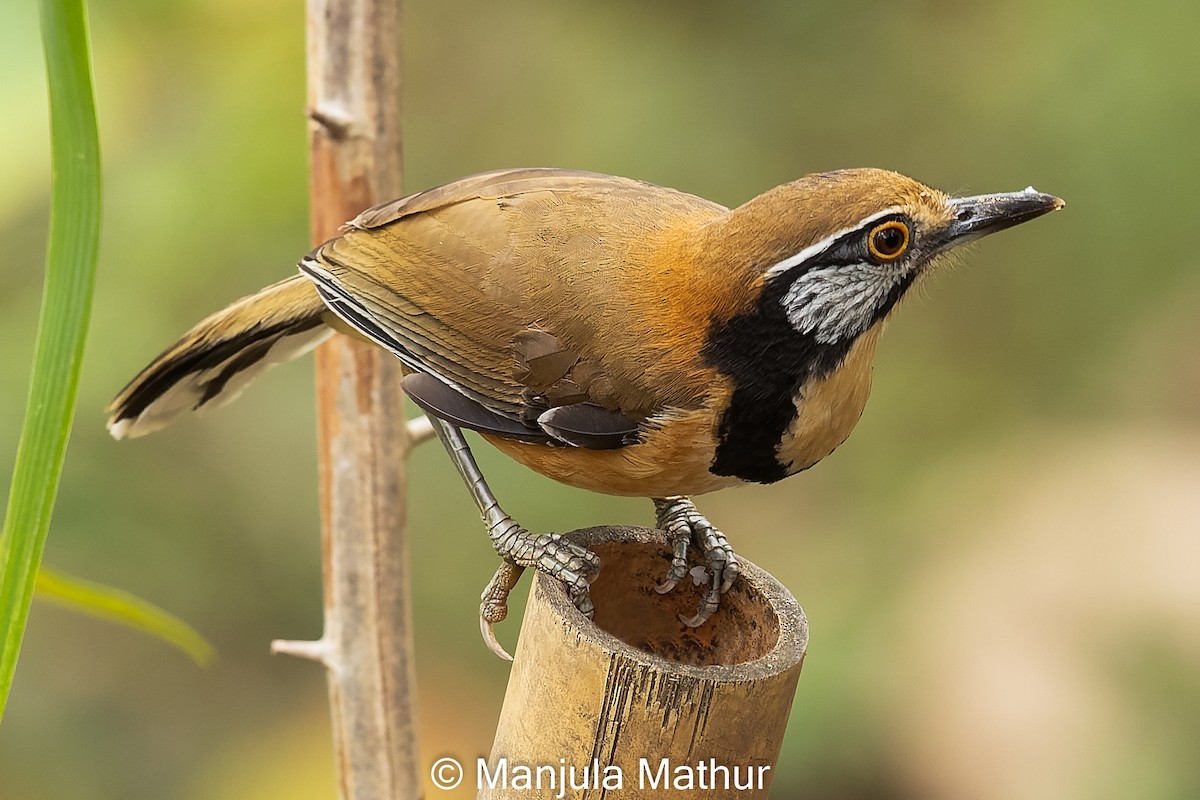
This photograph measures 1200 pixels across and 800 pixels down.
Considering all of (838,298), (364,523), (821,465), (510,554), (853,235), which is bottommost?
(821,465)

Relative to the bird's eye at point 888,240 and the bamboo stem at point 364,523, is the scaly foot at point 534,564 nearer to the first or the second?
the bamboo stem at point 364,523

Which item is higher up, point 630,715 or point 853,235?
point 853,235

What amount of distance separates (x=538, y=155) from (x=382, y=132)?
2338 millimetres

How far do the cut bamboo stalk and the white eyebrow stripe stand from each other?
20.4 inches

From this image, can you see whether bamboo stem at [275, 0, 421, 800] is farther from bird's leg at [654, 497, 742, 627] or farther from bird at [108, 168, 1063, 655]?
bird's leg at [654, 497, 742, 627]

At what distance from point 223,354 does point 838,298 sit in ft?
4.40

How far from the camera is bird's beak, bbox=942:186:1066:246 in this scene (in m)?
2.04

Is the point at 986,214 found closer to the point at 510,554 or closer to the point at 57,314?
the point at 510,554

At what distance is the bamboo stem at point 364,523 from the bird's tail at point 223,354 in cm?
12

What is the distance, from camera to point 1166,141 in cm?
474

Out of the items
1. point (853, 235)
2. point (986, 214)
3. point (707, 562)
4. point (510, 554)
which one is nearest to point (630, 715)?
point (707, 562)

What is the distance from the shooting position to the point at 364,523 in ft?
9.07

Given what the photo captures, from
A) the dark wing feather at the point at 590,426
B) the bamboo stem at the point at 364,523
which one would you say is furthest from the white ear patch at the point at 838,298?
the bamboo stem at the point at 364,523

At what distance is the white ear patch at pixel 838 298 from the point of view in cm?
201
